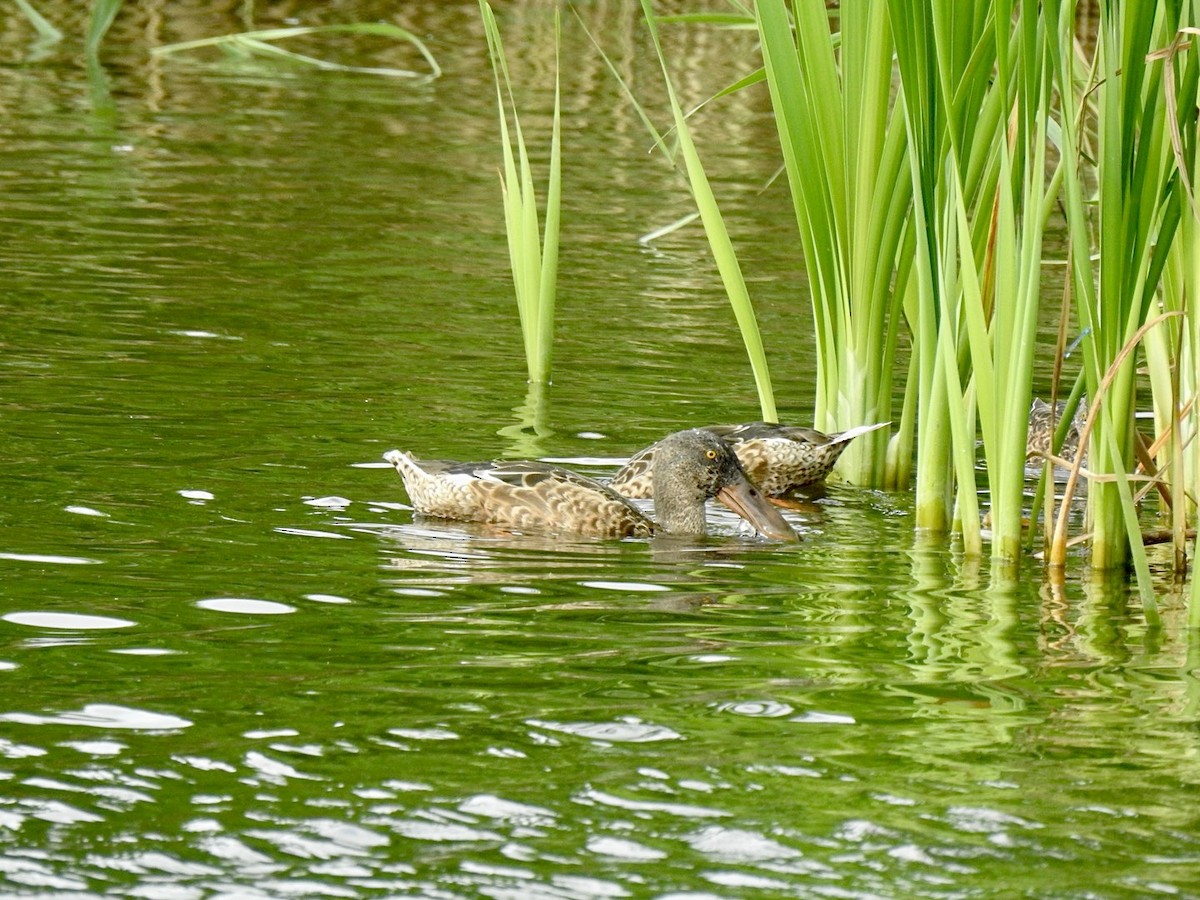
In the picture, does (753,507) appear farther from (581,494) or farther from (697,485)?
(581,494)

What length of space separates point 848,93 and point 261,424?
3.18 metres

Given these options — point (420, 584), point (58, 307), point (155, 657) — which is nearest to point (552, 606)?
point (420, 584)

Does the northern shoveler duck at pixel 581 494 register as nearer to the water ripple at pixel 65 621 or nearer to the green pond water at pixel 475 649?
the green pond water at pixel 475 649

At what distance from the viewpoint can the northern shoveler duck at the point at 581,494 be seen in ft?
26.0

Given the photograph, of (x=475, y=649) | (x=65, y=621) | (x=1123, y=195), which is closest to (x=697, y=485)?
(x=475, y=649)

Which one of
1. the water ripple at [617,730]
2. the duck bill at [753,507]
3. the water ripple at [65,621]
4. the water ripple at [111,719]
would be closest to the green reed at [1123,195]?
the water ripple at [617,730]

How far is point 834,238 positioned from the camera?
774 cm

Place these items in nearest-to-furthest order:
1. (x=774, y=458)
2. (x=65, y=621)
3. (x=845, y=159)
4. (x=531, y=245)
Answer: (x=65, y=621)
(x=845, y=159)
(x=774, y=458)
(x=531, y=245)

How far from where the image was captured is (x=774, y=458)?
8.56 m

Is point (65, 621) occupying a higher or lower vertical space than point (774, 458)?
lower

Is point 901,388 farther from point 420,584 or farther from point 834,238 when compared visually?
point 420,584

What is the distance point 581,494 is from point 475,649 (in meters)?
2.07

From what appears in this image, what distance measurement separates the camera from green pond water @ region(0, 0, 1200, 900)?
14.5 feet

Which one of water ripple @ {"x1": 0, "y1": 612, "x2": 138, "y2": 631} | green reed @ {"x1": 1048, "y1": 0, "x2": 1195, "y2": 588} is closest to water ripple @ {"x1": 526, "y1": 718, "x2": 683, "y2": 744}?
water ripple @ {"x1": 0, "y1": 612, "x2": 138, "y2": 631}
